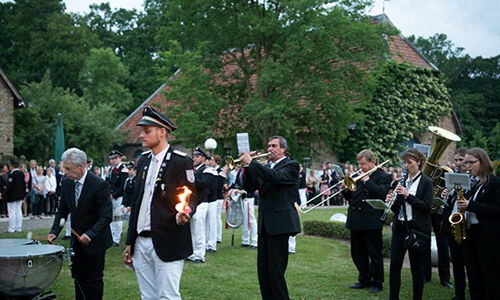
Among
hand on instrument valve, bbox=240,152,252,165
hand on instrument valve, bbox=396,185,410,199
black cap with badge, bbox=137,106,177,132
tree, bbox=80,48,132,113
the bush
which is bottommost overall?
the bush

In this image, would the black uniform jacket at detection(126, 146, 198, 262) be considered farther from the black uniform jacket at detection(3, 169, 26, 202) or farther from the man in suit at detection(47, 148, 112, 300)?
the black uniform jacket at detection(3, 169, 26, 202)

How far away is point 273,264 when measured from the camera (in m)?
6.50

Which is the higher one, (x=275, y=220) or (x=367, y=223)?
(x=275, y=220)

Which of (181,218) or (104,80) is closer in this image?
(181,218)

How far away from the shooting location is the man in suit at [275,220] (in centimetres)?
650

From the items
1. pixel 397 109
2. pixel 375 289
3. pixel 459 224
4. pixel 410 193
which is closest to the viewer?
pixel 459 224

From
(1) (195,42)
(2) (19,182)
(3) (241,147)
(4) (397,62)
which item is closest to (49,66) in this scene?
(1) (195,42)

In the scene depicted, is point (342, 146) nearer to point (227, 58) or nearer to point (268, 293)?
point (227, 58)

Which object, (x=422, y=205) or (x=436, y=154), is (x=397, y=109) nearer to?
(x=436, y=154)

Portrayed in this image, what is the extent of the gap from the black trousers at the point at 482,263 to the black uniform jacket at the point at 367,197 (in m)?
1.64

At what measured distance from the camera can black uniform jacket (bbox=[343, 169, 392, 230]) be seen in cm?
836

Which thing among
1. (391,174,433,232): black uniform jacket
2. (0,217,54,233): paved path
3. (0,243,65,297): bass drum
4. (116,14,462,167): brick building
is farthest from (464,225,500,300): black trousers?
(116,14,462,167): brick building

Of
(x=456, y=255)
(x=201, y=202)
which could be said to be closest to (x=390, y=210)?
(x=456, y=255)

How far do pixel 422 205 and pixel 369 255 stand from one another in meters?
1.97
